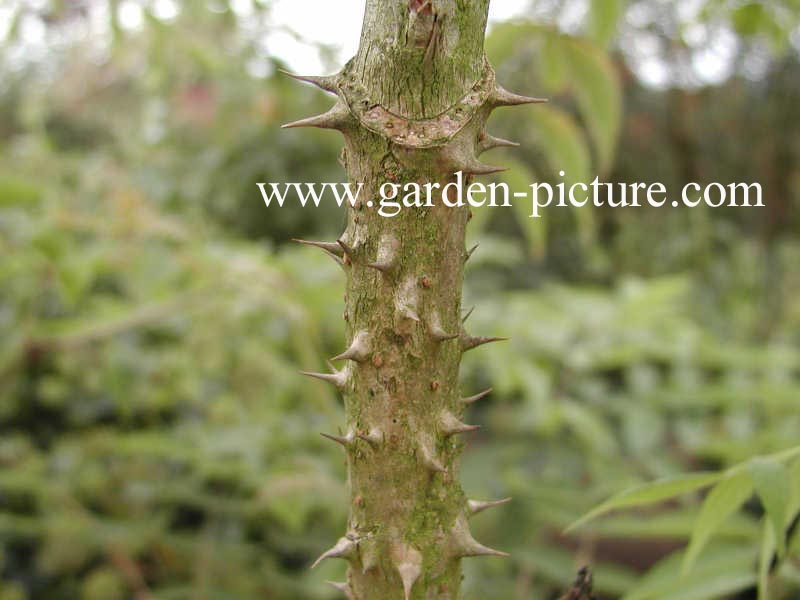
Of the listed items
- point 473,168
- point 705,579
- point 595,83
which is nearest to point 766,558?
point 705,579

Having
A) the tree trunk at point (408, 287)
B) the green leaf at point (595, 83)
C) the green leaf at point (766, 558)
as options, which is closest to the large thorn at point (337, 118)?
the tree trunk at point (408, 287)

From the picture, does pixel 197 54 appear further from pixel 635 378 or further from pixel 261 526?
pixel 635 378

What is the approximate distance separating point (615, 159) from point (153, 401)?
95.7 inches

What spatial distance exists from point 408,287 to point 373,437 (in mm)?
75

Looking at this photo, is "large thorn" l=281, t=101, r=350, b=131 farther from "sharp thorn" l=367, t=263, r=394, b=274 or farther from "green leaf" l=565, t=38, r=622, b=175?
"green leaf" l=565, t=38, r=622, b=175

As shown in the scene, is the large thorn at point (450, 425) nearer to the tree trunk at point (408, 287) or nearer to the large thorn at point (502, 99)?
the tree trunk at point (408, 287)

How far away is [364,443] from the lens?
394 mm

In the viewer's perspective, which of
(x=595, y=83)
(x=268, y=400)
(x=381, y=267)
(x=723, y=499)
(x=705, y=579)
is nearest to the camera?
(x=381, y=267)

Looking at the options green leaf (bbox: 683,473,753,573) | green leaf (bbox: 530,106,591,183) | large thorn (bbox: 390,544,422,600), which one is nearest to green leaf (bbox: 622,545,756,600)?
green leaf (bbox: 683,473,753,573)

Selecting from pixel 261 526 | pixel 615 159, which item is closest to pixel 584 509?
pixel 261 526

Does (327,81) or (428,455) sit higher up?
(327,81)

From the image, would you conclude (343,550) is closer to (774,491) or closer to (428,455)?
(428,455)

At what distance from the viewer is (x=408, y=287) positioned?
37 cm

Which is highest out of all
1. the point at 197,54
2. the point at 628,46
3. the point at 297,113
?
the point at 628,46
